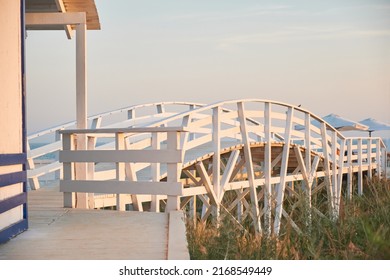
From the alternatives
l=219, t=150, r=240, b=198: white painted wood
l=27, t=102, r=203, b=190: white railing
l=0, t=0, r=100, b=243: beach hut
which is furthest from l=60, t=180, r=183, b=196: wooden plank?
l=27, t=102, r=203, b=190: white railing

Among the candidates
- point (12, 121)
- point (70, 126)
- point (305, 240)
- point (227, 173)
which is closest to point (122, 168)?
point (227, 173)

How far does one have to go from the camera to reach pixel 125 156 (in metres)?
8.34

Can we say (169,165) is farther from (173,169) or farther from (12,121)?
(12,121)

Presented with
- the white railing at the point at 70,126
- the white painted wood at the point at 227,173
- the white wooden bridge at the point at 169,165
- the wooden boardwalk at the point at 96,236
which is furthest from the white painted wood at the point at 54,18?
the white painted wood at the point at 227,173

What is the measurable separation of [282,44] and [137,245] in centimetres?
1516

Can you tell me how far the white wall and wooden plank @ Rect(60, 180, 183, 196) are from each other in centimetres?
161

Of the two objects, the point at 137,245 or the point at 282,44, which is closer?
the point at 137,245

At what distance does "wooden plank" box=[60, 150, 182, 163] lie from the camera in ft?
25.9

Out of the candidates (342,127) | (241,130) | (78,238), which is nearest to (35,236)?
(78,238)

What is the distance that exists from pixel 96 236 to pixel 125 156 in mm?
2047

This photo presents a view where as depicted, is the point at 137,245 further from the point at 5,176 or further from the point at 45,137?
the point at 45,137

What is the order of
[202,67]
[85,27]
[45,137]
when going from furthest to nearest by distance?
1. [202,67]
2. [45,137]
3. [85,27]

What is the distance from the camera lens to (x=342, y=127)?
74.5 ft

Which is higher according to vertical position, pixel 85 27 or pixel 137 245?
pixel 85 27
